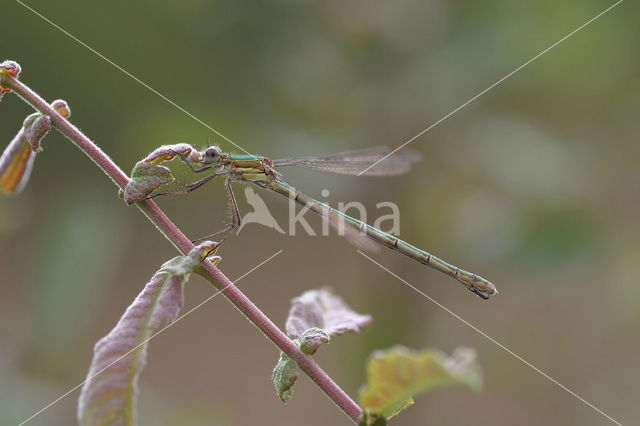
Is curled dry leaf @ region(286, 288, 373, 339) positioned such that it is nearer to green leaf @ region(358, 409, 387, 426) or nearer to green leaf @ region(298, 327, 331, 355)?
green leaf @ region(298, 327, 331, 355)

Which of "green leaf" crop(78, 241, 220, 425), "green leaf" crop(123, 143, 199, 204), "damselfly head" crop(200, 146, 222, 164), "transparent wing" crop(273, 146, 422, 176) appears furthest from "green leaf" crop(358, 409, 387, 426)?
"transparent wing" crop(273, 146, 422, 176)

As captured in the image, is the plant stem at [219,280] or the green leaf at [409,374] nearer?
the green leaf at [409,374]

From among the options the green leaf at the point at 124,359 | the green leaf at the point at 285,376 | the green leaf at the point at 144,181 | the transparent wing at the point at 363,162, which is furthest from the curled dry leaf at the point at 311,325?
the transparent wing at the point at 363,162

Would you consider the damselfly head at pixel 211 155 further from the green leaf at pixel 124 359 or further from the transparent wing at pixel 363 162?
the green leaf at pixel 124 359

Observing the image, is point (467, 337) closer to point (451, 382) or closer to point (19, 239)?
point (451, 382)

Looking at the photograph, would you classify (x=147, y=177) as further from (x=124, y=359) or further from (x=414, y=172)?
(x=414, y=172)

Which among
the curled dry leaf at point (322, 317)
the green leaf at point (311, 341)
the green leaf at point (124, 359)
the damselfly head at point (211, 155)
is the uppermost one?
the damselfly head at point (211, 155)

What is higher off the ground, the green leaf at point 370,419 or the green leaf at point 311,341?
the green leaf at point 311,341
